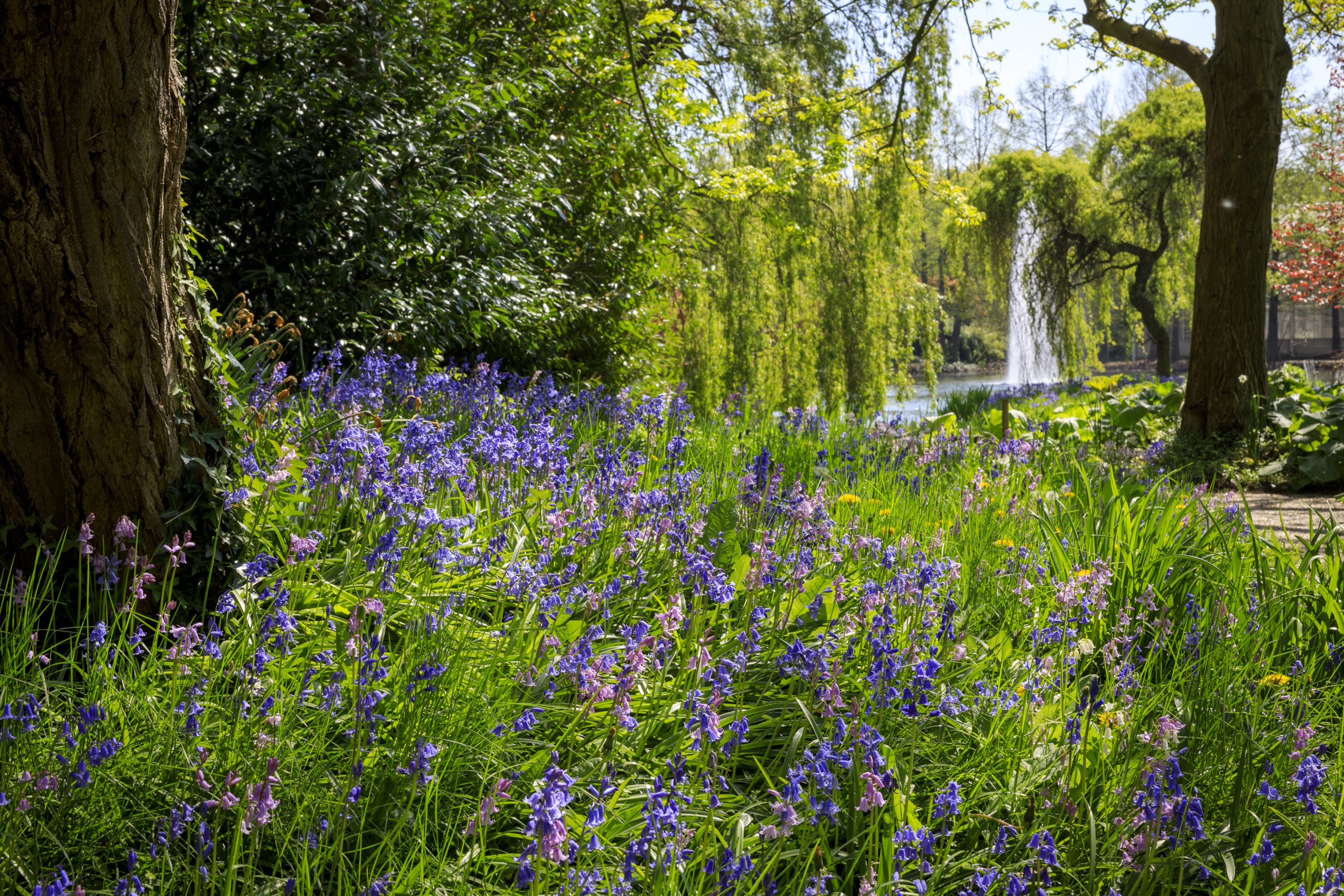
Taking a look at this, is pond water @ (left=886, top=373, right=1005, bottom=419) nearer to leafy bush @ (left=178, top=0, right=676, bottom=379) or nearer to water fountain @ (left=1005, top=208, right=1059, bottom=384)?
water fountain @ (left=1005, top=208, right=1059, bottom=384)

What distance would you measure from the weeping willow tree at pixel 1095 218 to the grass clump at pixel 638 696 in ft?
53.0

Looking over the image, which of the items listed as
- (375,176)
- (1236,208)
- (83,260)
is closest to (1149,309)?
(1236,208)

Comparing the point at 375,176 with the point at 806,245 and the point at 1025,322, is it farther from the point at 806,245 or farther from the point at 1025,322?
the point at 1025,322

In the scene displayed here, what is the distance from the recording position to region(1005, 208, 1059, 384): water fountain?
746 inches

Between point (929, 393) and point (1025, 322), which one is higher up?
point (1025, 322)

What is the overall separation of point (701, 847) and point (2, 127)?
2.39 meters

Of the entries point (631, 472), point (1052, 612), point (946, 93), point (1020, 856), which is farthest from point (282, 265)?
point (946, 93)

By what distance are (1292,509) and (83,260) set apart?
24.9 feet

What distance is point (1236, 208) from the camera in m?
8.35

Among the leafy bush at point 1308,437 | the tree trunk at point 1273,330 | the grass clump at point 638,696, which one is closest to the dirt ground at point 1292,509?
the leafy bush at point 1308,437

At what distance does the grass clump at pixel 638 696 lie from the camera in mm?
1640

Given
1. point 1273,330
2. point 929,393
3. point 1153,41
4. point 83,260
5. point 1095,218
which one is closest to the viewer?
point 83,260

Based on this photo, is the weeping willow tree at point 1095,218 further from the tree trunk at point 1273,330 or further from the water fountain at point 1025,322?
the tree trunk at point 1273,330

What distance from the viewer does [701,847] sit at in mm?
1590
